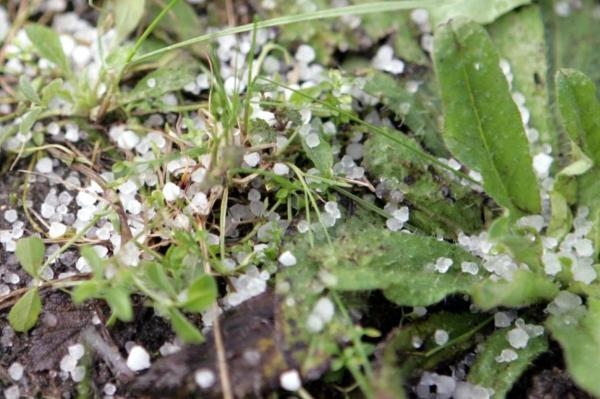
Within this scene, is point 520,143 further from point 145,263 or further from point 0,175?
point 0,175

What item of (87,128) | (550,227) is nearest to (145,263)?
(87,128)

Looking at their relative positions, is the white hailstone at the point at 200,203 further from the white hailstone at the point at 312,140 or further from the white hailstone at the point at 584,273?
the white hailstone at the point at 584,273

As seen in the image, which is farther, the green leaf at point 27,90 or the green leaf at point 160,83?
the green leaf at point 160,83

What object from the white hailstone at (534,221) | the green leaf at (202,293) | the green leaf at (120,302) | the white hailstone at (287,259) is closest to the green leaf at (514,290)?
the white hailstone at (534,221)

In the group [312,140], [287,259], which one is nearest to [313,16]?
[312,140]

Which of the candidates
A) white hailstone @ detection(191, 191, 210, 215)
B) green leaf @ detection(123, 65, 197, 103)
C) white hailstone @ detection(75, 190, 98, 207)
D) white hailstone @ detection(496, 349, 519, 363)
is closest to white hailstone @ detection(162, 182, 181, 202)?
white hailstone @ detection(191, 191, 210, 215)

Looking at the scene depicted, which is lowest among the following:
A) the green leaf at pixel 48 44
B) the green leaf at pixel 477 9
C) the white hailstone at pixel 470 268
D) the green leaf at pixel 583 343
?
the green leaf at pixel 583 343
